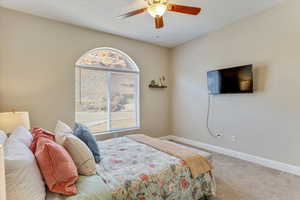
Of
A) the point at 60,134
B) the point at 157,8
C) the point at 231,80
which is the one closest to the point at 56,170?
the point at 60,134

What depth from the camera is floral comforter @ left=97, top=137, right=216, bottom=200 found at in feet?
4.77

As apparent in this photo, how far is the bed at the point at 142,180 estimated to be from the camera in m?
1.33

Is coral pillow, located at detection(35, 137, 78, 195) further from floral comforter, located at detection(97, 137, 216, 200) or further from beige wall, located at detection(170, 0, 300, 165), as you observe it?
beige wall, located at detection(170, 0, 300, 165)

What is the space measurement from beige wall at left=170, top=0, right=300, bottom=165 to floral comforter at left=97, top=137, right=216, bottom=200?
70.2 inches

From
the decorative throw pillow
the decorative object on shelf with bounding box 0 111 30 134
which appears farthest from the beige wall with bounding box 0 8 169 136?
the decorative throw pillow

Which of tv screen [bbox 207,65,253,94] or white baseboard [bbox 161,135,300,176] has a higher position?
tv screen [bbox 207,65,253,94]

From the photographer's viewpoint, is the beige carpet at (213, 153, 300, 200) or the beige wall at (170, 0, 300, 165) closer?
the beige carpet at (213, 153, 300, 200)

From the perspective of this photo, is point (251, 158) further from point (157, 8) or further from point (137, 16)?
point (137, 16)

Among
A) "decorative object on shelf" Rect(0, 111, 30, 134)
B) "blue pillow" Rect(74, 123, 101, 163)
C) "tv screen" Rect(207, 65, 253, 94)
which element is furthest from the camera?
"tv screen" Rect(207, 65, 253, 94)

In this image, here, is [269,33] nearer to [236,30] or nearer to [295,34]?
[295,34]

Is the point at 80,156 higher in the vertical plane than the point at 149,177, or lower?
higher

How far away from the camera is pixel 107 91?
397 cm

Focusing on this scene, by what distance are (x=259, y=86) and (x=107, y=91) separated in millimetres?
3235

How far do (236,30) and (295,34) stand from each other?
1.00m
